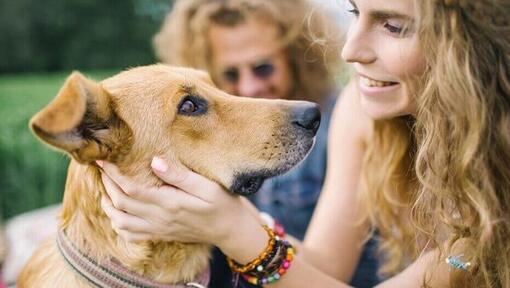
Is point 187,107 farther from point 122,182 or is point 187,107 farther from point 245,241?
point 245,241

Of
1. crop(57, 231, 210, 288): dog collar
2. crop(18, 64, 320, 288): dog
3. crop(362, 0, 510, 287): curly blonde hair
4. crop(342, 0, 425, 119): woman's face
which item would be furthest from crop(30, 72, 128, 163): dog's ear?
crop(362, 0, 510, 287): curly blonde hair

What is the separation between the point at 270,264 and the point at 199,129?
1.66 feet

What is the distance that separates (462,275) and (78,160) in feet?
4.23

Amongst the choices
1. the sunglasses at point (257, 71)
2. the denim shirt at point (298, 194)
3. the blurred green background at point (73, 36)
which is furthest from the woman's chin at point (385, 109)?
the blurred green background at point (73, 36)

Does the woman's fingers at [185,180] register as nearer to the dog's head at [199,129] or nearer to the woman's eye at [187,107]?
the dog's head at [199,129]

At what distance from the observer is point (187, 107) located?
7.41ft

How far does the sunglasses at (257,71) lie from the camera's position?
3.86 metres

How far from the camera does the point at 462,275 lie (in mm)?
2213

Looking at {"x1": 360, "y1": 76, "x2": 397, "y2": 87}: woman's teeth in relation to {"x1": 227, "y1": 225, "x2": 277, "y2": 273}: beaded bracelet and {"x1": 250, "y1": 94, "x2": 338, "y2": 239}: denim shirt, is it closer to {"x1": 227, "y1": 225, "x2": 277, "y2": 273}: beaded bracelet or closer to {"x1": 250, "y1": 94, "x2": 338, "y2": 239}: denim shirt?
{"x1": 227, "y1": 225, "x2": 277, "y2": 273}: beaded bracelet

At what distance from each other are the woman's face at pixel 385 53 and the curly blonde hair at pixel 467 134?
0.07 meters

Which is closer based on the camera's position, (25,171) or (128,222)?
(128,222)

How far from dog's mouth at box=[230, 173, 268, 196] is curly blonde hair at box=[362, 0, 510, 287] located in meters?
0.53

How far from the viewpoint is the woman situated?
6.26 feet

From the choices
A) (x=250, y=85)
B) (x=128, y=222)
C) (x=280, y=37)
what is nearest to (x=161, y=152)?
(x=128, y=222)
